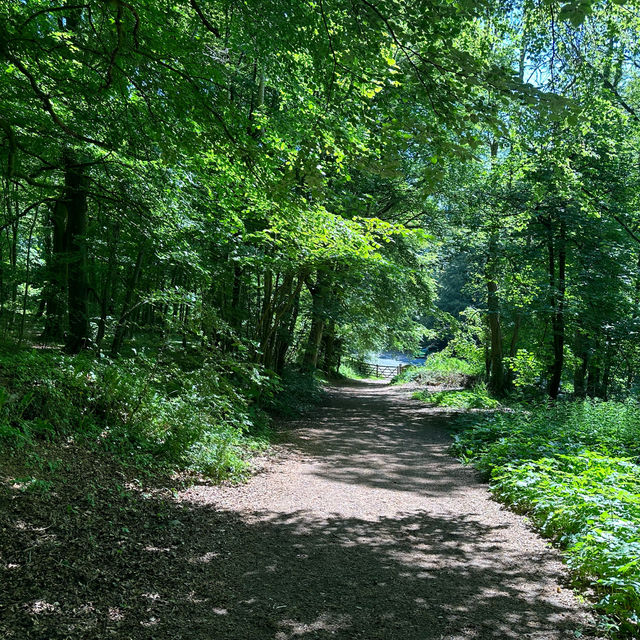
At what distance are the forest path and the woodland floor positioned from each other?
2cm

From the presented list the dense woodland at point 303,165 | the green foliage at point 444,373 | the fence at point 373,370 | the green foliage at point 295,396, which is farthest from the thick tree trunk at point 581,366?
the fence at point 373,370

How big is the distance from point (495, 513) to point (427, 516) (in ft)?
2.79

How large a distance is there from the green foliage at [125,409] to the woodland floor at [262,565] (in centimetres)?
42

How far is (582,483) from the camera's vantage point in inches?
208

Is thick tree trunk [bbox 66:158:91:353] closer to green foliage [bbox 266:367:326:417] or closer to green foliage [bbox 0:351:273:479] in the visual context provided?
green foliage [bbox 0:351:273:479]

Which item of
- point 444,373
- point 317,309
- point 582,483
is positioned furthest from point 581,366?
Answer: point 582,483

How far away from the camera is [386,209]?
51.3 feet

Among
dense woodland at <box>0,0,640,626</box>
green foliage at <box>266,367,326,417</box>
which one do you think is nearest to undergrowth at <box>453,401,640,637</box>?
dense woodland at <box>0,0,640,626</box>

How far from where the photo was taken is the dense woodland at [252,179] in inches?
152

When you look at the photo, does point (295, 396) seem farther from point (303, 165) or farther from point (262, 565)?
point (303, 165)

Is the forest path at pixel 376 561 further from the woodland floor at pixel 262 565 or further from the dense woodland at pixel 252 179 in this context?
the dense woodland at pixel 252 179

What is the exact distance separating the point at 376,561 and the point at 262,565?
1014mm

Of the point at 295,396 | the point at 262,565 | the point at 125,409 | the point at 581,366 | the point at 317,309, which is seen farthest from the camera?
the point at 581,366

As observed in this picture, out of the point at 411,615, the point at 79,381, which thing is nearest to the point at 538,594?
the point at 411,615
